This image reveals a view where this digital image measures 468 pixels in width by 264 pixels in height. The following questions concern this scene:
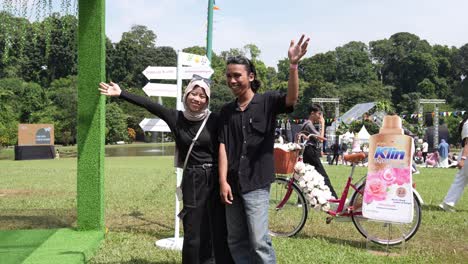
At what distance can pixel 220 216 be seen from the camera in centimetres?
357

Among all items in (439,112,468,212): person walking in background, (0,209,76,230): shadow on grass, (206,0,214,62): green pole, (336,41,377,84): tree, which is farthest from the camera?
(336,41,377,84): tree

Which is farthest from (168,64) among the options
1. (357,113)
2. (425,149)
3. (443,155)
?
(443,155)

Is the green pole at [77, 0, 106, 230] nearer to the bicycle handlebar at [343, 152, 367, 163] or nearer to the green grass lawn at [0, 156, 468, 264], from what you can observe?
the green grass lawn at [0, 156, 468, 264]

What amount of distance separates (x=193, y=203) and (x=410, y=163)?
2.66m

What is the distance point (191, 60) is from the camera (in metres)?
5.41

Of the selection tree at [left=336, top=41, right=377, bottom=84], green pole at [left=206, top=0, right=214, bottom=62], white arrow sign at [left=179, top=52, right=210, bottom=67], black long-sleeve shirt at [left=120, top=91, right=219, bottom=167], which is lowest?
black long-sleeve shirt at [left=120, top=91, right=219, bottom=167]

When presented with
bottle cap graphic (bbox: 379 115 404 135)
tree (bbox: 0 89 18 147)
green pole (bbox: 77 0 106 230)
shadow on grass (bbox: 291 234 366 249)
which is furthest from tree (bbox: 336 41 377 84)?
green pole (bbox: 77 0 106 230)

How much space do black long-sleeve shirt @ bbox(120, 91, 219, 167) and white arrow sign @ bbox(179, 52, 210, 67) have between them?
5.48 ft

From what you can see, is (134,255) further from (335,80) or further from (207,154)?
(335,80)

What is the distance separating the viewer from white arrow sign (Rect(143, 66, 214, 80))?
532 cm

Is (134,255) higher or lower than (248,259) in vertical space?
lower

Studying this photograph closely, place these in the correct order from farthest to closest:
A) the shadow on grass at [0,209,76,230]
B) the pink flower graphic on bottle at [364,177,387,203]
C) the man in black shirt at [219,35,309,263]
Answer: the shadow on grass at [0,209,76,230] → the pink flower graphic on bottle at [364,177,387,203] → the man in black shirt at [219,35,309,263]

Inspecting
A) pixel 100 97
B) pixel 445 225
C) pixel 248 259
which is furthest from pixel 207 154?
pixel 445 225

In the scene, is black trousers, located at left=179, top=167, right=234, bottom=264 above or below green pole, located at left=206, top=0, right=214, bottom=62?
below
